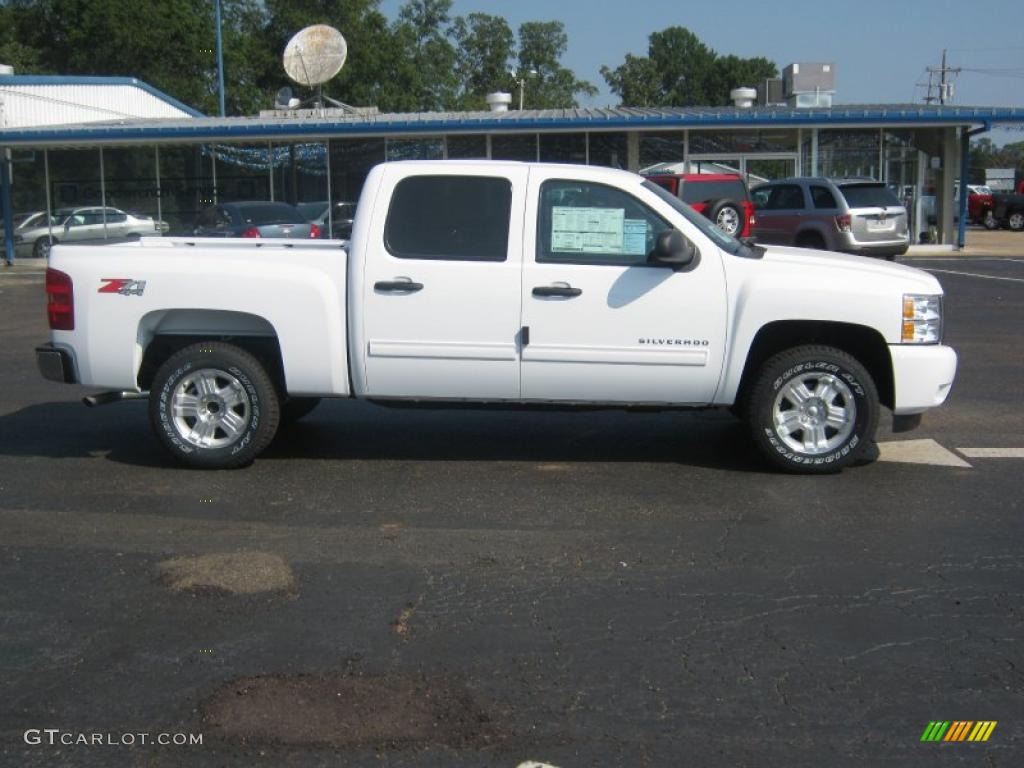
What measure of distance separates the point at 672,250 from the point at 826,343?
1.23 meters

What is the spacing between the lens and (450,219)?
23.9ft

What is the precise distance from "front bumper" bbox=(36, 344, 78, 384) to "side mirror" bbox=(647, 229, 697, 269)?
3.66m

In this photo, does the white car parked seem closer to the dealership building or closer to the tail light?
the dealership building

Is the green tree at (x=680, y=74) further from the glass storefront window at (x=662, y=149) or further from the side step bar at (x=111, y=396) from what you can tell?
the side step bar at (x=111, y=396)

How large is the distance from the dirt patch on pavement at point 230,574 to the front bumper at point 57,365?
7.17 feet

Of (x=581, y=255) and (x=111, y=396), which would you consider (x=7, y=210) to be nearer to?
(x=111, y=396)

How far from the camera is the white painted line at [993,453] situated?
7773 millimetres

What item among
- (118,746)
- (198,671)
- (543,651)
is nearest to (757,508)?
(543,651)

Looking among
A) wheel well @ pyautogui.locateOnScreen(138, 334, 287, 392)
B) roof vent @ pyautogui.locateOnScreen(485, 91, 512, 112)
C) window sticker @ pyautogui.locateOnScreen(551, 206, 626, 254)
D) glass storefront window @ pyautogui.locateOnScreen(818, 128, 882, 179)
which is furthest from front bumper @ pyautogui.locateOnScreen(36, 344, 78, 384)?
roof vent @ pyautogui.locateOnScreen(485, 91, 512, 112)

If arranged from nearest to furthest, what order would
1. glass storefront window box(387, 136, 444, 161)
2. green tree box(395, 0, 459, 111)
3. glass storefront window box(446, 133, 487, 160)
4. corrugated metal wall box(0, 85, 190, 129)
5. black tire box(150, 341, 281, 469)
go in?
black tire box(150, 341, 281, 469) → glass storefront window box(446, 133, 487, 160) → glass storefront window box(387, 136, 444, 161) → corrugated metal wall box(0, 85, 190, 129) → green tree box(395, 0, 459, 111)

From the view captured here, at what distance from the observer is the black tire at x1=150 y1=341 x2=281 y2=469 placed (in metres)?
7.42

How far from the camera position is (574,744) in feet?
13.0

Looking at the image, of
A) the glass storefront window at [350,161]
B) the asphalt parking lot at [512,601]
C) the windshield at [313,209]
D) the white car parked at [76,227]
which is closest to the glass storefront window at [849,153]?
the glass storefront window at [350,161]

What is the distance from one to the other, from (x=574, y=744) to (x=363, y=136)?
29.2 meters
